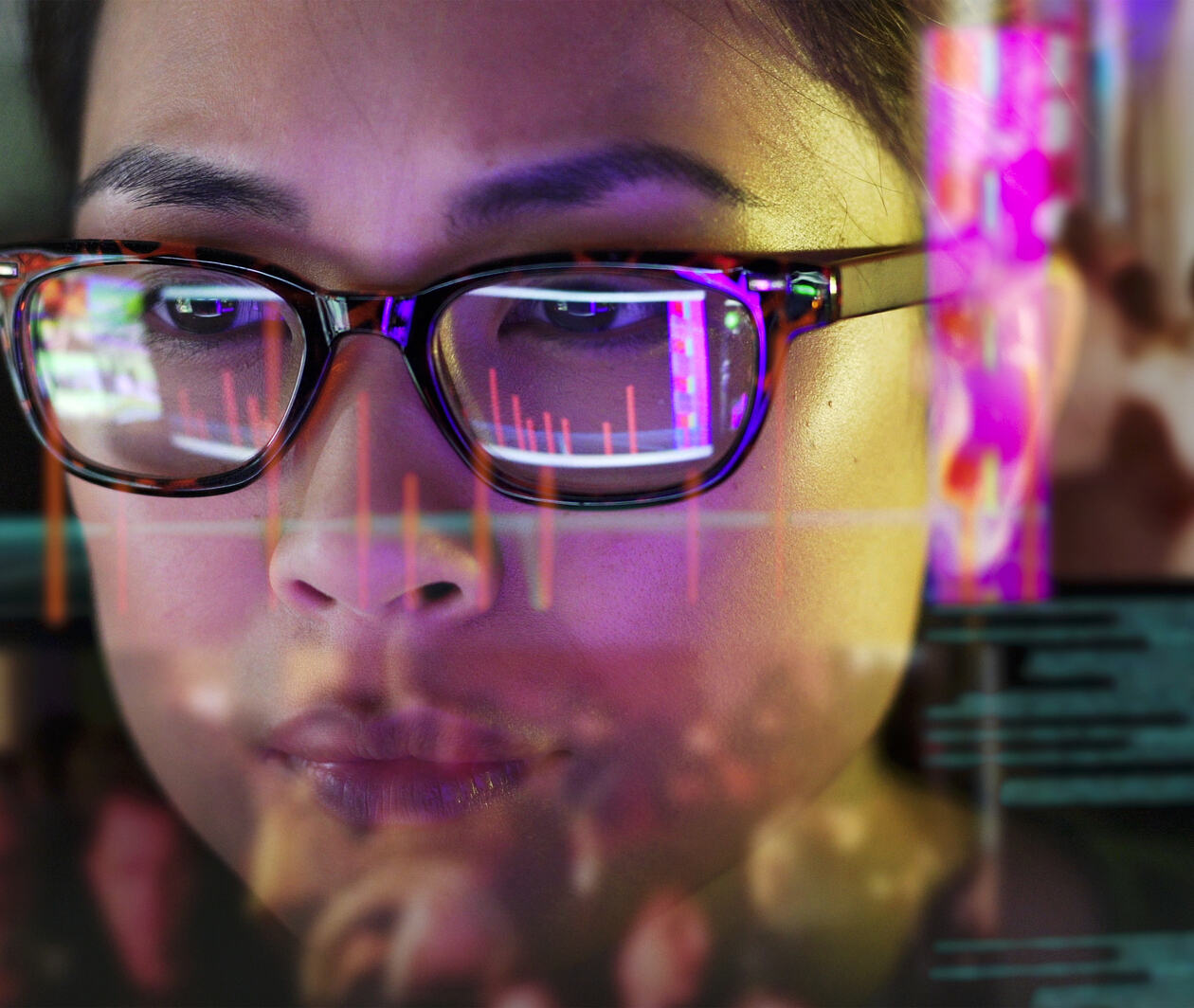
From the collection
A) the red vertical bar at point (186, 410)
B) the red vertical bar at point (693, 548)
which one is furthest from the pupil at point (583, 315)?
the red vertical bar at point (186, 410)

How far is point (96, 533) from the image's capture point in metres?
0.54

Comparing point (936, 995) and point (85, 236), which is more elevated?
point (85, 236)

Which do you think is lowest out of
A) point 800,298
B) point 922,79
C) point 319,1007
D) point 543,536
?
point 319,1007

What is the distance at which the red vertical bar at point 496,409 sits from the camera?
0.51m

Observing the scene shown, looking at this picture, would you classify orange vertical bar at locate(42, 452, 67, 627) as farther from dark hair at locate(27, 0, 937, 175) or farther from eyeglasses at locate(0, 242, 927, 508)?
dark hair at locate(27, 0, 937, 175)

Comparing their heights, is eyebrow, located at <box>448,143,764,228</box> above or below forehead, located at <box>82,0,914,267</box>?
below

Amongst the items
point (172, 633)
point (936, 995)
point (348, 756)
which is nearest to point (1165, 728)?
point (936, 995)

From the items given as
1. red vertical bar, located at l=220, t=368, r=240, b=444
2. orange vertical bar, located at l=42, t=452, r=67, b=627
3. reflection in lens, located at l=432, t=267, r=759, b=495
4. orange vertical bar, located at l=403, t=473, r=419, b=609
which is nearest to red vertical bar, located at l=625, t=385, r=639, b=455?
reflection in lens, located at l=432, t=267, r=759, b=495

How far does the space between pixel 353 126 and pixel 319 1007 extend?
51cm

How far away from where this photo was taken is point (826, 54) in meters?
0.52

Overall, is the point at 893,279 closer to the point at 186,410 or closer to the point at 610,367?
the point at 610,367

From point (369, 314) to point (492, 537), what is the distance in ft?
0.45

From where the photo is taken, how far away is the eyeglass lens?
49 cm

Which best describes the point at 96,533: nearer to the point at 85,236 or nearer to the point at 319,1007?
the point at 85,236
